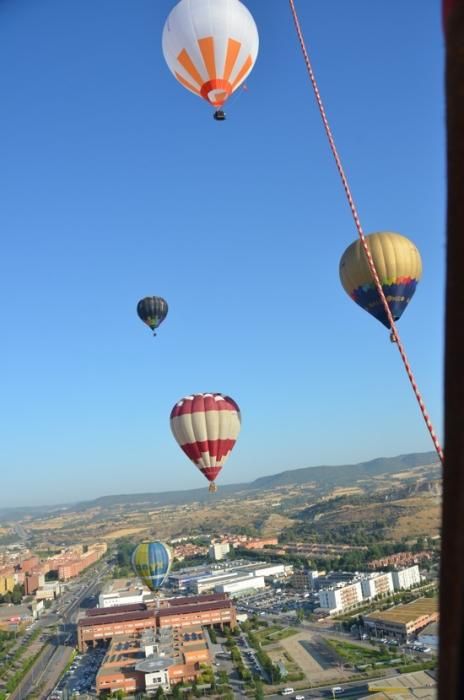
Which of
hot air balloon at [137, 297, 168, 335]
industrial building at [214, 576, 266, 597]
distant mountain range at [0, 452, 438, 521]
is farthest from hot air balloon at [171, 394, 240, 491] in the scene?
distant mountain range at [0, 452, 438, 521]

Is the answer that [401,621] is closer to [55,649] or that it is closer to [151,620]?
[151,620]

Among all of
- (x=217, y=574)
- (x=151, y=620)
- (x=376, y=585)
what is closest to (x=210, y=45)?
(x=151, y=620)

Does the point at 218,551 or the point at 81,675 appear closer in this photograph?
the point at 81,675

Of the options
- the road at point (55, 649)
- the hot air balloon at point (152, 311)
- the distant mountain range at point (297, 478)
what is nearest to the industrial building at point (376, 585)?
the road at point (55, 649)

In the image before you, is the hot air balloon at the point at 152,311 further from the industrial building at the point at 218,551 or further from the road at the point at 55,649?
the industrial building at the point at 218,551

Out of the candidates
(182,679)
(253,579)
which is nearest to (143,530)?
(253,579)

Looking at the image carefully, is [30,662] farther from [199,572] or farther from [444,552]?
[444,552]
